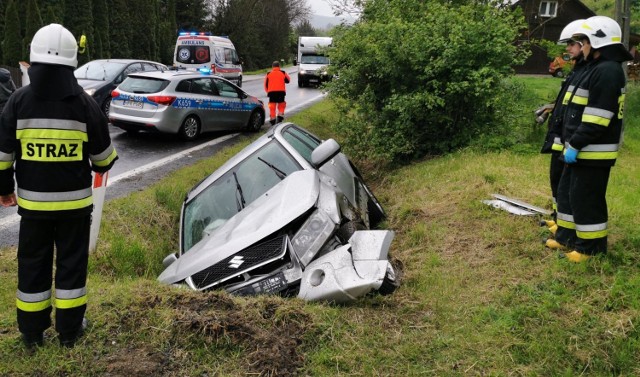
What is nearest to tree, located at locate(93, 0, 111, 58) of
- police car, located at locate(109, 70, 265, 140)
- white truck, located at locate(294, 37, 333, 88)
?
white truck, located at locate(294, 37, 333, 88)

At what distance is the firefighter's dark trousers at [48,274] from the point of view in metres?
3.11

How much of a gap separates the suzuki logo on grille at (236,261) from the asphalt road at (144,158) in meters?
2.88

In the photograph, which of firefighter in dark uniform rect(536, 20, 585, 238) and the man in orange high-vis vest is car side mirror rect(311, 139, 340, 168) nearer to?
firefighter in dark uniform rect(536, 20, 585, 238)

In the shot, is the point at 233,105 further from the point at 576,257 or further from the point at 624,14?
the point at 576,257

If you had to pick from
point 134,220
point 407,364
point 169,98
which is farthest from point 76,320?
point 169,98

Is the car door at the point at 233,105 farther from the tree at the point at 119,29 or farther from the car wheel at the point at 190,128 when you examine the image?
the tree at the point at 119,29

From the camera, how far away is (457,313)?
11.9 feet

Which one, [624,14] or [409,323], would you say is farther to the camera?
[624,14]

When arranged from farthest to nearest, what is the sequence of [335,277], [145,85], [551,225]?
[145,85]
[551,225]
[335,277]

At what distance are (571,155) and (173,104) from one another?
888 centimetres

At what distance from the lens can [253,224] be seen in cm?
402

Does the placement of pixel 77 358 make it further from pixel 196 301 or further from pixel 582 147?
pixel 582 147

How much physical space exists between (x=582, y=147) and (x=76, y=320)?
146 inches

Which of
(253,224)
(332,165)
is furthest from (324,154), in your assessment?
(253,224)
